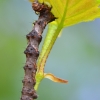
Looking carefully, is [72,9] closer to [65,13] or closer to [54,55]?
[65,13]

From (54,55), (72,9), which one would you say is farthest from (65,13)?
(54,55)

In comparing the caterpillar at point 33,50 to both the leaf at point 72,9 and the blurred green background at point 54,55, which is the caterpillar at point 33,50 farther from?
the blurred green background at point 54,55

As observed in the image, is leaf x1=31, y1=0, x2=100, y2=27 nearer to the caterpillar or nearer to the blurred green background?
the caterpillar

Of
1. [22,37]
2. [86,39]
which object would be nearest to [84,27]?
[86,39]

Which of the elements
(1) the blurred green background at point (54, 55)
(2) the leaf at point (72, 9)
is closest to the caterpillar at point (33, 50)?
(2) the leaf at point (72, 9)

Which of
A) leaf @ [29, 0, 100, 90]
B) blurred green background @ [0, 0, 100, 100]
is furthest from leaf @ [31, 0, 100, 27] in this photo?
blurred green background @ [0, 0, 100, 100]

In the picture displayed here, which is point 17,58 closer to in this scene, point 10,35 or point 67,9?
point 10,35
